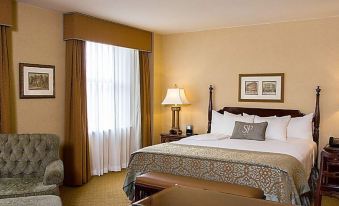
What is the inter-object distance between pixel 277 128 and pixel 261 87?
2.92 feet

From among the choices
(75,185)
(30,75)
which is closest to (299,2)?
(30,75)

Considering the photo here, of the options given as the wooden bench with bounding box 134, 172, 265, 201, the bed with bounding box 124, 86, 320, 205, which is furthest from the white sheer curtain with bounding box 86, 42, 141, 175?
the wooden bench with bounding box 134, 172, 265, 201

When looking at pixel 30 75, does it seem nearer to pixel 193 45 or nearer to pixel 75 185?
pixel 75 185

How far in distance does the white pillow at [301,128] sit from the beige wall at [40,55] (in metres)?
3.43

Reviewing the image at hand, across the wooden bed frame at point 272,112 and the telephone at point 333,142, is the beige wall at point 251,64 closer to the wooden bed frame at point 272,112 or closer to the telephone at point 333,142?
the wooden bed frame at point 272,112

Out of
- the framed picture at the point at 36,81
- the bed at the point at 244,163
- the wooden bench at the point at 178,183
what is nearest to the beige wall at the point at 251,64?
the bed at the point at 244,163

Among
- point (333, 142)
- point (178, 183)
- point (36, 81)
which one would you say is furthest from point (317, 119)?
point (36, 81)

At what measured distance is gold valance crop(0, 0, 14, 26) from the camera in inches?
147

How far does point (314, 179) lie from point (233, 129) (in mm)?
1331

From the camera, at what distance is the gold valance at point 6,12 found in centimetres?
372

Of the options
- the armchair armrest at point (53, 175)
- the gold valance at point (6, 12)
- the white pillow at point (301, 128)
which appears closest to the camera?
the armchair armrest at point (53, 175)

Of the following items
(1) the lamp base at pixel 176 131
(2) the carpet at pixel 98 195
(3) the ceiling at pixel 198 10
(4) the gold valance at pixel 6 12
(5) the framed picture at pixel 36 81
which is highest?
(3) the ceiling at pixel 198 10

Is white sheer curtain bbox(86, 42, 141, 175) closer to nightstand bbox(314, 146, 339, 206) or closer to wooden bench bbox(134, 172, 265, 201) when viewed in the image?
wooden bench bbox(134, 172, 265, 201)

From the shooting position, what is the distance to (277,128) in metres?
4.66
